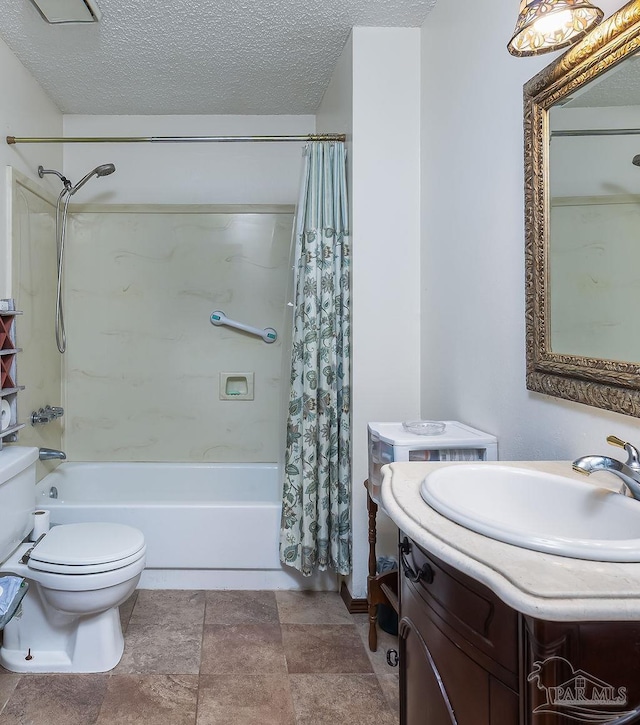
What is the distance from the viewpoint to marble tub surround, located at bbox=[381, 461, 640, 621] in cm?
61

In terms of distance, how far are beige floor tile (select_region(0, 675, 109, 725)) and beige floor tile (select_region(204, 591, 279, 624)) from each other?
1.75 ft

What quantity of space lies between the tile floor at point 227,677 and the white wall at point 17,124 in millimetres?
1592

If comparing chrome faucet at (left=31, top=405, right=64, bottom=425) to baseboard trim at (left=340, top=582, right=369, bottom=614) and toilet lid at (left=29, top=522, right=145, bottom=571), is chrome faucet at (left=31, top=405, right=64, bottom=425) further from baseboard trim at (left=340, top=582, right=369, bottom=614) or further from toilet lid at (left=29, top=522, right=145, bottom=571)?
baseboard trim at (left=340, top=582, right=369, bottom=614)

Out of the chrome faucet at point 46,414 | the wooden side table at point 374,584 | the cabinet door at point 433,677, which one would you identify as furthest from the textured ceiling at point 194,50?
the cabinet door at point 433,677

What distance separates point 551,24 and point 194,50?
1.77 metres

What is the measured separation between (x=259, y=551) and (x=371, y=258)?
1.46 m

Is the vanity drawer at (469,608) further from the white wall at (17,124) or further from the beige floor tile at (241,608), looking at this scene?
the white wall at (17,124)

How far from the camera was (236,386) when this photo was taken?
317cm

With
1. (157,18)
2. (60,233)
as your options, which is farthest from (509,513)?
(60,233)

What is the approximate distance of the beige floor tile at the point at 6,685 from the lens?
1738 mm

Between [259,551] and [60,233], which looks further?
[60,233]

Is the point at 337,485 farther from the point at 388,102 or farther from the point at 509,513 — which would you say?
the point at 388,102

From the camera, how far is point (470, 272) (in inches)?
71.4

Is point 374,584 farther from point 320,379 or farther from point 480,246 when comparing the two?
point 480,246
